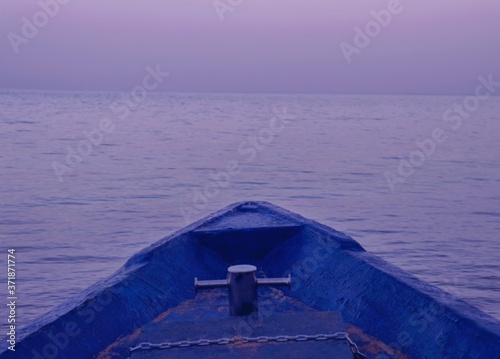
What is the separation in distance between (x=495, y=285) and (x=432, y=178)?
10.8m

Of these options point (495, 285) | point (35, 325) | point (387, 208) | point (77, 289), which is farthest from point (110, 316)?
point (387, 208)

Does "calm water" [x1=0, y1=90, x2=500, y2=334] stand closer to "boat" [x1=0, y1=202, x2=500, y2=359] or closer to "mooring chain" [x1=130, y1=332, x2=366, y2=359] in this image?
"boat" [x1=0, y1=202, x2=500, y2=359]

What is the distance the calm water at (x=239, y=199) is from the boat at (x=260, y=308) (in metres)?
3.38

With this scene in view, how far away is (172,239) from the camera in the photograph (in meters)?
5.04

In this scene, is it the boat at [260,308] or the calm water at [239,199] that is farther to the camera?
the calm water at [239,199]

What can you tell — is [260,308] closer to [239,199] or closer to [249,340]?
[249,340]

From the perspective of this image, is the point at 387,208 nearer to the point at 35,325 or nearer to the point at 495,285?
the point at 495,285

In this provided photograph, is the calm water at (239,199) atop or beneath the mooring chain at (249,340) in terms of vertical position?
beneath

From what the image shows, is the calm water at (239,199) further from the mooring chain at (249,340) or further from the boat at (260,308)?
the mooring chain at (249,340)

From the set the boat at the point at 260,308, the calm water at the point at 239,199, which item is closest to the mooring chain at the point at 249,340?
the boat at the point at 260,308

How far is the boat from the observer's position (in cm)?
264

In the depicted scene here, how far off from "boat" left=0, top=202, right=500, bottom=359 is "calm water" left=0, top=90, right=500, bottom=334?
133 inches

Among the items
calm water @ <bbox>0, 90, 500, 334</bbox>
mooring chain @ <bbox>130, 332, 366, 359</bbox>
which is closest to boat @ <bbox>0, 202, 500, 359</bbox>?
mooring chain @ <bbox>130, 332, 366, 359</bbox>

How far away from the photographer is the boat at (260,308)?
104 inches
